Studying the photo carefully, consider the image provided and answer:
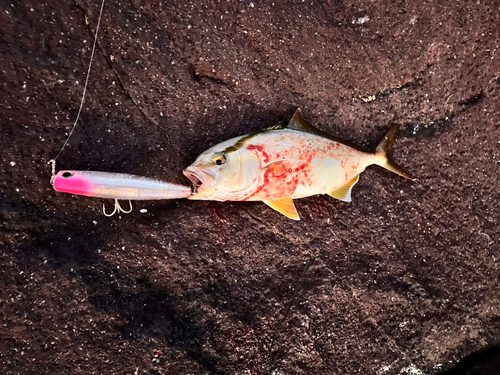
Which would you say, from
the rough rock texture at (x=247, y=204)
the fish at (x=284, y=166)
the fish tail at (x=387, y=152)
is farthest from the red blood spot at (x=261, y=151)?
the fish tail at (x=387, y=152)

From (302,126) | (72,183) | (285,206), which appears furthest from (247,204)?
(72,183)

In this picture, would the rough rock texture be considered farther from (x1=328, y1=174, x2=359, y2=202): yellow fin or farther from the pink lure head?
→ the pink lure head

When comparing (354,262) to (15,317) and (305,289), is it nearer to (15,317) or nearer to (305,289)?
(305,289)

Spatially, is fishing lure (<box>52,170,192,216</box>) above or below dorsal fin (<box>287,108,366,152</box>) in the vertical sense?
below

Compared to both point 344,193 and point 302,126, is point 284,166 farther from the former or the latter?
point 344,193

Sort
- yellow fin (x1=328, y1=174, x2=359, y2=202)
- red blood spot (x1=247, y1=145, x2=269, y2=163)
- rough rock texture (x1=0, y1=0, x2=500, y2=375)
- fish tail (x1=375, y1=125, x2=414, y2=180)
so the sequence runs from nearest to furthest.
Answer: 1. rough rock texture (x1=0, y1=0, x2=500, y2=375)
2. red blood spot (x1=247, y1=145, x2=269, y2=163)
3. yellow fin (x1=328, y1=174, x2=359, y2=202)
4. fish tail (x1=375, y1=125, x2=414, y2=180)

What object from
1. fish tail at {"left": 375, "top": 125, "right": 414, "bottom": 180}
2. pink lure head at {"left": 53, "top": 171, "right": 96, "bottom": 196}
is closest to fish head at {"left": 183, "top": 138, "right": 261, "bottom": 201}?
pink lure head at {"left": 53, "top": 171, "right": 96, "bottom": 196}

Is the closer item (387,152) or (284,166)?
(284,166)

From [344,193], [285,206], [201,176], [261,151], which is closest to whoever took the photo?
[201,176]
